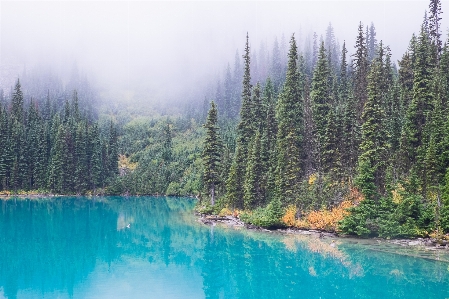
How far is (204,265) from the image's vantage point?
32750mm

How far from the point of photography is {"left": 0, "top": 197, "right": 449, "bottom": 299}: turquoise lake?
25.8 m

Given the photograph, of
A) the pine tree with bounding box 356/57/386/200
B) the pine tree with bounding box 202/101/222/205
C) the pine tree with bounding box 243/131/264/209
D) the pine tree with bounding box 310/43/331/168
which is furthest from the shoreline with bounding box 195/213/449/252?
the pine tree with bounding box 310/43/331/168

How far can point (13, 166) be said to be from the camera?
93.7 metres

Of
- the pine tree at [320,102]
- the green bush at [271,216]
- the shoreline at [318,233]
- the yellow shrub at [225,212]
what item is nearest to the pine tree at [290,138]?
the green bush at [271,216]

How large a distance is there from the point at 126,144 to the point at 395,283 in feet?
346

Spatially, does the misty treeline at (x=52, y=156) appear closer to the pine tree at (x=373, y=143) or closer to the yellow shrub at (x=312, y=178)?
the yellow shrub at (x=312, y=178)

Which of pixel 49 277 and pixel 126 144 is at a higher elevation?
pixel 126 144

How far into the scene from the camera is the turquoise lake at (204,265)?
2580cm

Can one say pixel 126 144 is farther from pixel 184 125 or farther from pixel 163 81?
pixel 163 81

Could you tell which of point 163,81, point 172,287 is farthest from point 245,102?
point 163,81

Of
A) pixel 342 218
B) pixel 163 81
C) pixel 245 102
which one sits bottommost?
pixel 342 218

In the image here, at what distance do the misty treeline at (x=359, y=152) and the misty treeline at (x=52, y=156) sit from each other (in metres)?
48.5

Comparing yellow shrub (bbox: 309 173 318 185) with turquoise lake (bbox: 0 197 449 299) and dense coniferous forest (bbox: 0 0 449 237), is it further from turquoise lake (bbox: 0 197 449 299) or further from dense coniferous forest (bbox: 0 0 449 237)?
turquoise lake (bbox: 0 197 449 299)

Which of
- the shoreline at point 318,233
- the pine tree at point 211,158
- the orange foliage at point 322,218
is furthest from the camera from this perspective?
the pine tree at point 211,158
